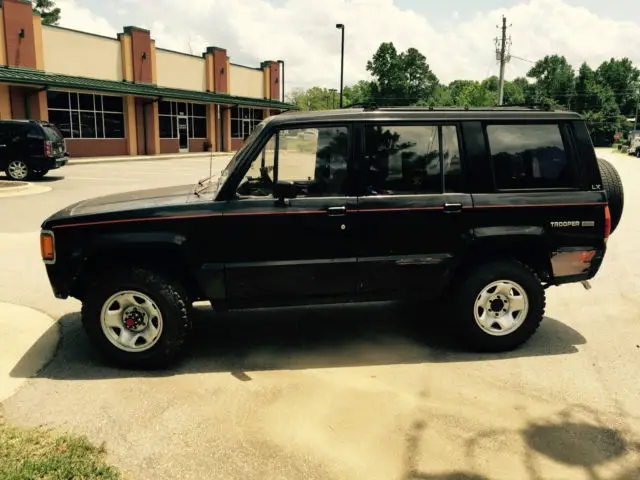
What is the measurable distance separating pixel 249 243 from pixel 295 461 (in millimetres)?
1786

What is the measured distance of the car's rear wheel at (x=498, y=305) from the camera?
482cm

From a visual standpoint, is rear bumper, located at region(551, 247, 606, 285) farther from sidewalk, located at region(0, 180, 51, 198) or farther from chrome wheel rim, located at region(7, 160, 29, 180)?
chrome wheel rim, located at region(7, 160, 29, 180)

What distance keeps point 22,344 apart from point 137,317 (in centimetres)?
135

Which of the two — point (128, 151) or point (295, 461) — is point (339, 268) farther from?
point (128, 151)

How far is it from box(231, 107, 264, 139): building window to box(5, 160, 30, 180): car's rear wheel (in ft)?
91.6

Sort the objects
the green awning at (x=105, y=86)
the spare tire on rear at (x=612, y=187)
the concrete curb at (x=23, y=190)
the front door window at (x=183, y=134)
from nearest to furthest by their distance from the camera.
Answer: the spare tire on rear at (x=612, y=187), the concrete curb at (x=23, y=190), the green awning at (x=105, y=86), the front door window at (x=183, y=134)

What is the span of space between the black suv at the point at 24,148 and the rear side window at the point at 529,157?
56.0ft

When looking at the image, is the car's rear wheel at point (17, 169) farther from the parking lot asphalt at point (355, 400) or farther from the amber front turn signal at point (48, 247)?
the amber front turn signal at point (48, 247)

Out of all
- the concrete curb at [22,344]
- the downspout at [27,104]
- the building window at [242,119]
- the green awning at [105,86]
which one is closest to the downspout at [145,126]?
the green awning at [105,86]

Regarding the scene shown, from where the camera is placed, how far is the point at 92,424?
3.74m

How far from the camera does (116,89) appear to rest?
3148cm

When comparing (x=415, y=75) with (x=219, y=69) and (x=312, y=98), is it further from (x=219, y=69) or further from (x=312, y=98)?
(x=219, y=69)

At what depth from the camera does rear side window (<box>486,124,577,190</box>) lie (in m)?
4.82

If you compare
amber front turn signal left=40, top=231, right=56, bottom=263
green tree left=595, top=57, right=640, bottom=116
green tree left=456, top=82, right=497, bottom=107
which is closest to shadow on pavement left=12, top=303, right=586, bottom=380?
amber front turn signal left=40, top=231, right=56, bottom=263
